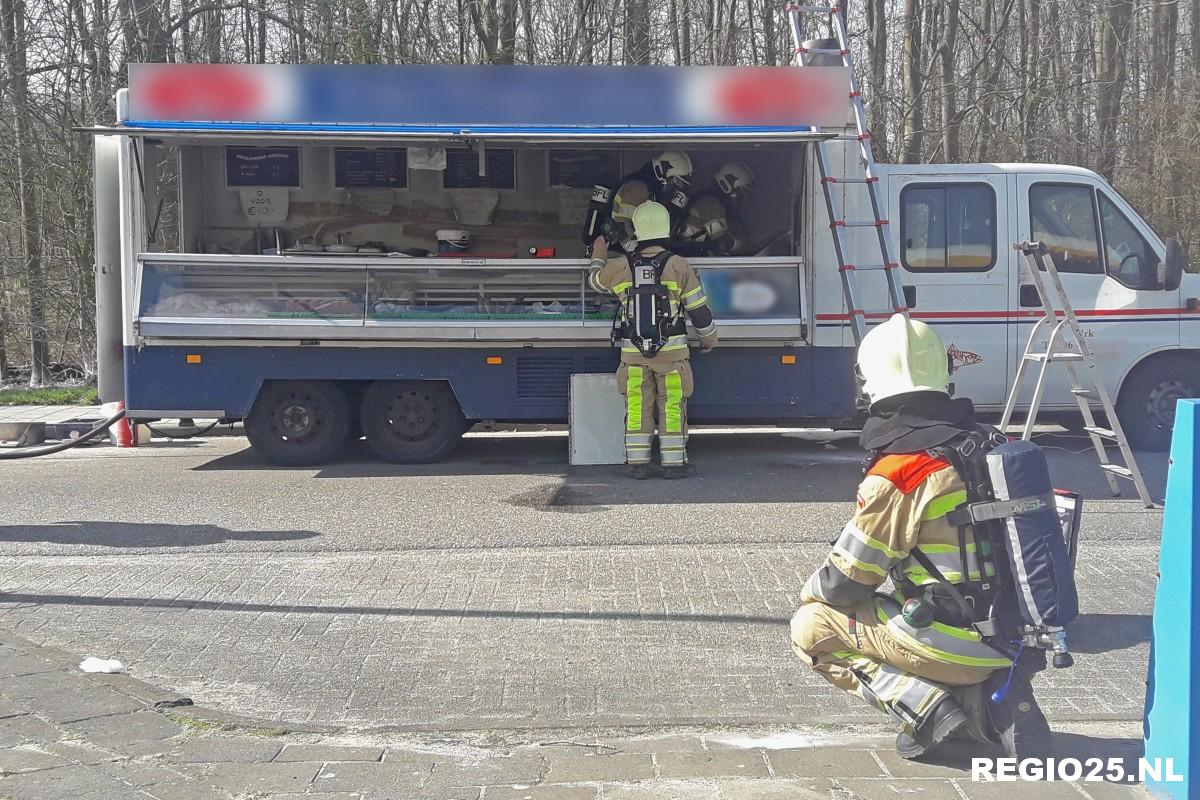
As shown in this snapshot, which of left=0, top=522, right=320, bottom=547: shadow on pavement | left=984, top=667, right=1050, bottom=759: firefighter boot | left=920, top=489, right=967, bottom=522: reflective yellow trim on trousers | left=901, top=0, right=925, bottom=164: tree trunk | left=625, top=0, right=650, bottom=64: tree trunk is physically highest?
left=625, top=0, right=650, bottom=64: tree trunk

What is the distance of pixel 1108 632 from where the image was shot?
217 inches

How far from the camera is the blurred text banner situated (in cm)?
938

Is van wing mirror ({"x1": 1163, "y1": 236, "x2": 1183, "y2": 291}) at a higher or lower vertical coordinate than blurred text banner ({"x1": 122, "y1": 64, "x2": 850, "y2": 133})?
lower

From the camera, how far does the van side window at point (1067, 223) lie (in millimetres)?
10172

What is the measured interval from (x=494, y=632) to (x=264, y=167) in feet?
23.7

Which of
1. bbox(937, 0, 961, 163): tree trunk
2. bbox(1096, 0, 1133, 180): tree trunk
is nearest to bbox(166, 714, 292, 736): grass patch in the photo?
bbox(937, 0, 961, 163): tree trunk

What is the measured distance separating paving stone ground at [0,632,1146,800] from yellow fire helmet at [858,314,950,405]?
124cm

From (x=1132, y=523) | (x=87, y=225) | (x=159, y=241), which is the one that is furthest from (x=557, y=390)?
(x=87, y=225)

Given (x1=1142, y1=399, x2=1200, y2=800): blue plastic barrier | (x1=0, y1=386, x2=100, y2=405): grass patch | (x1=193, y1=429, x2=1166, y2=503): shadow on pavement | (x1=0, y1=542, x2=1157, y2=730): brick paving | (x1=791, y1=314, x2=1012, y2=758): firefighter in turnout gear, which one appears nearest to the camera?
(x1=1142, y1=399, x2=1200, y2=800): blue plastic barrier

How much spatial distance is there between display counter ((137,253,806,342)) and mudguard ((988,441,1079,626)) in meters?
5.99

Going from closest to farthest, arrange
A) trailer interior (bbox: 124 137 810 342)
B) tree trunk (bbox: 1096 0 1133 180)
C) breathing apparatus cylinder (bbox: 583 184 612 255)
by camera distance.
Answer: trailer interior (bbox: 124 137 810 342) < breathing apparatus cylinder (bbox: 583 184 612 255) < tree trunk (bbox: 1096 0 1133 180)

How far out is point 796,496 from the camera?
28.4 feet

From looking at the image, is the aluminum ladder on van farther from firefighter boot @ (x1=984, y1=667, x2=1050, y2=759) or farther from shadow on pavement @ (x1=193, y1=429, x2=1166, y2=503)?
firefighter boot @ (x1=984, y1=667, x2=1050, y2=759)

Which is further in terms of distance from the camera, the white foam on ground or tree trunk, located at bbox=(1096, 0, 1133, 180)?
tree trunk, located at bbox=(1096, 0, 1133, 180)
